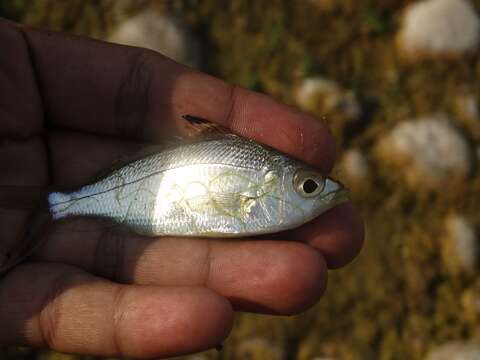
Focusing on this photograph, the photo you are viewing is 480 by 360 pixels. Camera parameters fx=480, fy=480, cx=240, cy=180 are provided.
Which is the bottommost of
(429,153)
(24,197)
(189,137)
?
(24,197)

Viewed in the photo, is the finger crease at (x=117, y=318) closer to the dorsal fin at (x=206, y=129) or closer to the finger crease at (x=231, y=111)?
the dorsal fin at (x=206, y=129)

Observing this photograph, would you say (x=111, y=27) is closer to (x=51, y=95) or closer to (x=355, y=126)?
(x=51, y=95)

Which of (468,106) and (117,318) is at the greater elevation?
(468,106)

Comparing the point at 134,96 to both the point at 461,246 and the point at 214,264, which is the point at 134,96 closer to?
the point at 214,264

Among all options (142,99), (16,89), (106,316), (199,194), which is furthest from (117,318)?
(16,89)

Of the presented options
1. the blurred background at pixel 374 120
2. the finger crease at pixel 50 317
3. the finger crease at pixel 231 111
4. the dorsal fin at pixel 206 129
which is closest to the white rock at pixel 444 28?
the blurred background at pixel 374 120
